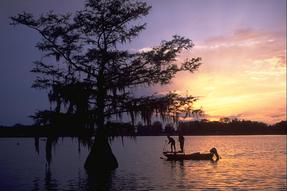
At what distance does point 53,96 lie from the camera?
32.0 m

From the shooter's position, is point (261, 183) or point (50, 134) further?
point (50, 134)

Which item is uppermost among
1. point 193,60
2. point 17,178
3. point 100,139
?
point 193,60

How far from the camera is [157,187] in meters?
27.8

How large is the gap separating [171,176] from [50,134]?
903cm

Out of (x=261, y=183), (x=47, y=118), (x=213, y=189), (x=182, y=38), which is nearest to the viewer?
(x=213, y=189)

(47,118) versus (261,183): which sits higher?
(47,118)

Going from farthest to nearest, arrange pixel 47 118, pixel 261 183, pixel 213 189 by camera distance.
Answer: pixel 47 118, pixel 261 183, pixel 213 189

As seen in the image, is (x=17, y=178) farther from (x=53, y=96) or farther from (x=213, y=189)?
(x=213, y=189)

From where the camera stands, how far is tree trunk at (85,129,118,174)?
31750 mm

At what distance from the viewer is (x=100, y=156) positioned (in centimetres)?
3189

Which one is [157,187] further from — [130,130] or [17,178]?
[17,178]

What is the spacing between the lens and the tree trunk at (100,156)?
31.8 m

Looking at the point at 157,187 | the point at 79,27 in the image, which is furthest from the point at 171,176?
the point at 79,27

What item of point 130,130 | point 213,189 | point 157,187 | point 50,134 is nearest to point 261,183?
point 213,189
